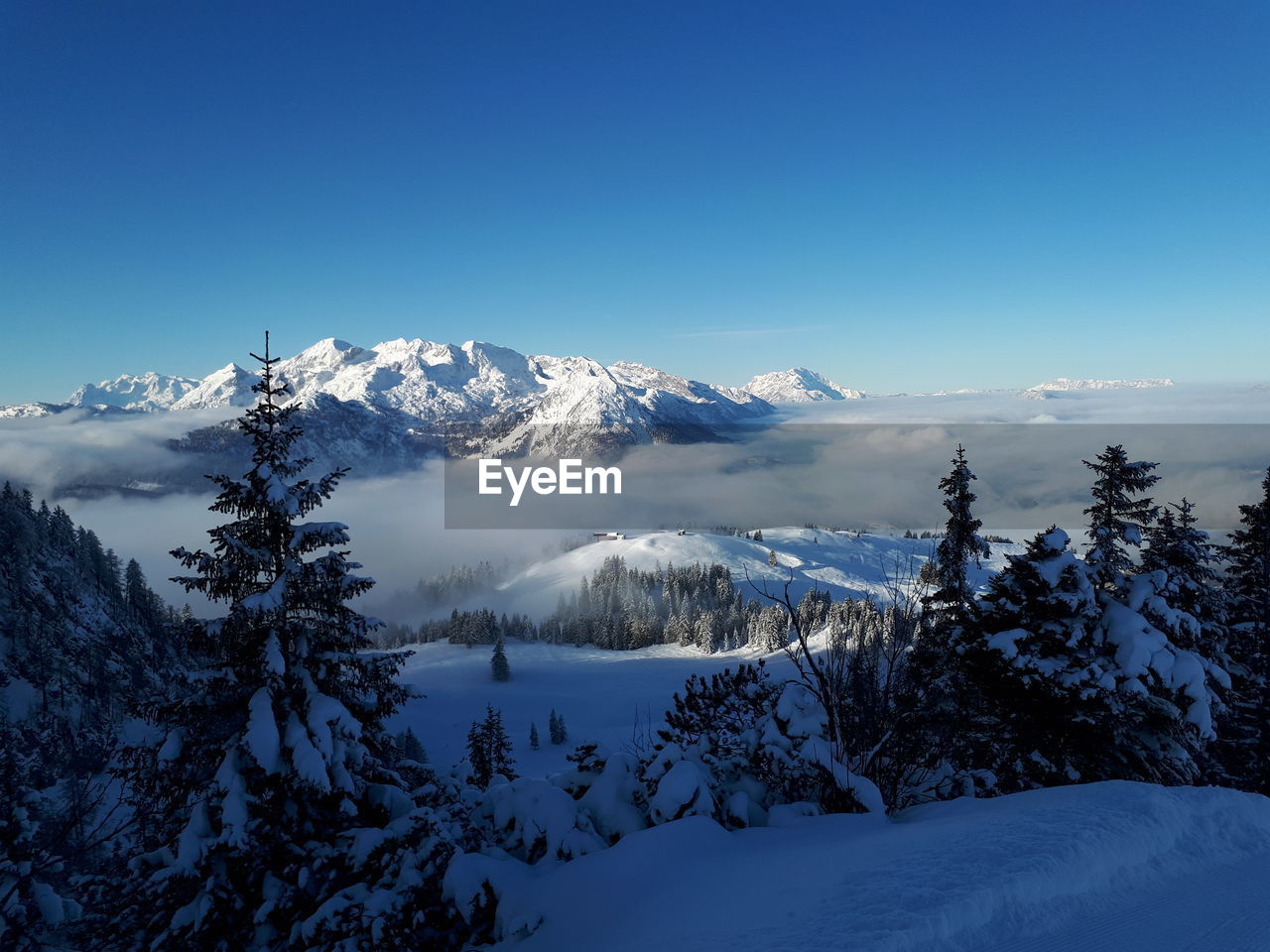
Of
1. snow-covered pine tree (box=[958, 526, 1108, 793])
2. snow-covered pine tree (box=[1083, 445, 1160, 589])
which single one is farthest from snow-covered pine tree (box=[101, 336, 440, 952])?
snow-covered pine tree (box=[1083, 445, 1160, 589])

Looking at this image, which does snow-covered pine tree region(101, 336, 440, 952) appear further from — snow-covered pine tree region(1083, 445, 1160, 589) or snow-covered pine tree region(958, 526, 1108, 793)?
snow-covered pine tree region(1083, 445, 1160, 589)

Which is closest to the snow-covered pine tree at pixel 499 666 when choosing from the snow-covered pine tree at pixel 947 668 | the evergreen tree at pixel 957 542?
the snow-covered pine tree at pixel 947 668

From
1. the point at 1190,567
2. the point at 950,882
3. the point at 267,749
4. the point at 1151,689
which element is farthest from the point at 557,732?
the point at 950,882

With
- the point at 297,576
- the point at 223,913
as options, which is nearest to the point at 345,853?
the point at 223,913

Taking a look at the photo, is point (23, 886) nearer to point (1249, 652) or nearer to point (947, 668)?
point (947, 668)

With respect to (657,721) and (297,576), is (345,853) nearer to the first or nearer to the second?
(297,576)

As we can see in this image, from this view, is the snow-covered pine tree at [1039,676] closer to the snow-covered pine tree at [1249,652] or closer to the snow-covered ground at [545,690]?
the snow-covered pine tree at [1249,652]
